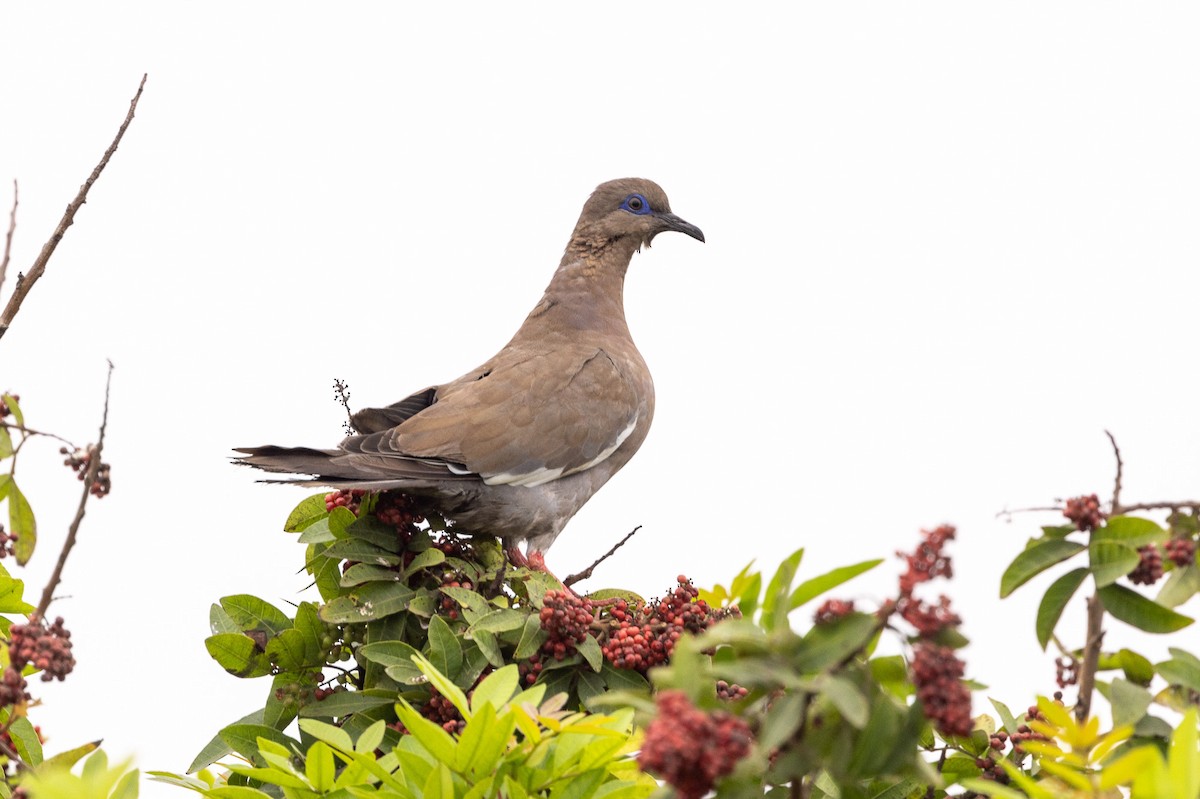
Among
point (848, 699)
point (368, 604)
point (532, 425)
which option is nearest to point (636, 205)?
point (532, 425)

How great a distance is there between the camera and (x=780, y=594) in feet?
5.89

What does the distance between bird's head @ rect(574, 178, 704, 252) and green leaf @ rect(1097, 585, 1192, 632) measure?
463 centimetres

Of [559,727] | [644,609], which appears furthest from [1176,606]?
[644,609]

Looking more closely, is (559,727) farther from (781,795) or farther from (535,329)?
(535,329)

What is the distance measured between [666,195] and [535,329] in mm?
1174

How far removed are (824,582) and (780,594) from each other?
0.07 m

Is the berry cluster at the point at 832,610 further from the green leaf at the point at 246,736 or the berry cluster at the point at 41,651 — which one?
the green leaf at the point at 246,736

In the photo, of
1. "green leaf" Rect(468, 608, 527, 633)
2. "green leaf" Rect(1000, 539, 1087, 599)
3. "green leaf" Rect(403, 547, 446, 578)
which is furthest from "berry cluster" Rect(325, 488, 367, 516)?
"green leaf" Rect(1000, 539, 1087, 599)

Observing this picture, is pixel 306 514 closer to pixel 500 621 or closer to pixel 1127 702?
pixel 500 621

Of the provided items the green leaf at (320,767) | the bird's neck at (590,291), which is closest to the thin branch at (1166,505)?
the green leaf at (320,767)

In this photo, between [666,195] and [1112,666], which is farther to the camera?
[666,195]

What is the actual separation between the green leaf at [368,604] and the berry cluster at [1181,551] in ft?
6.85

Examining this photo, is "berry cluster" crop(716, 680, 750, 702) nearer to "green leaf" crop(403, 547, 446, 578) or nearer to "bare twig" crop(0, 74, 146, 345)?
"green leaf" crop(403, 547, 446, 578)

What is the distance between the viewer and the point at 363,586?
3693 mm
